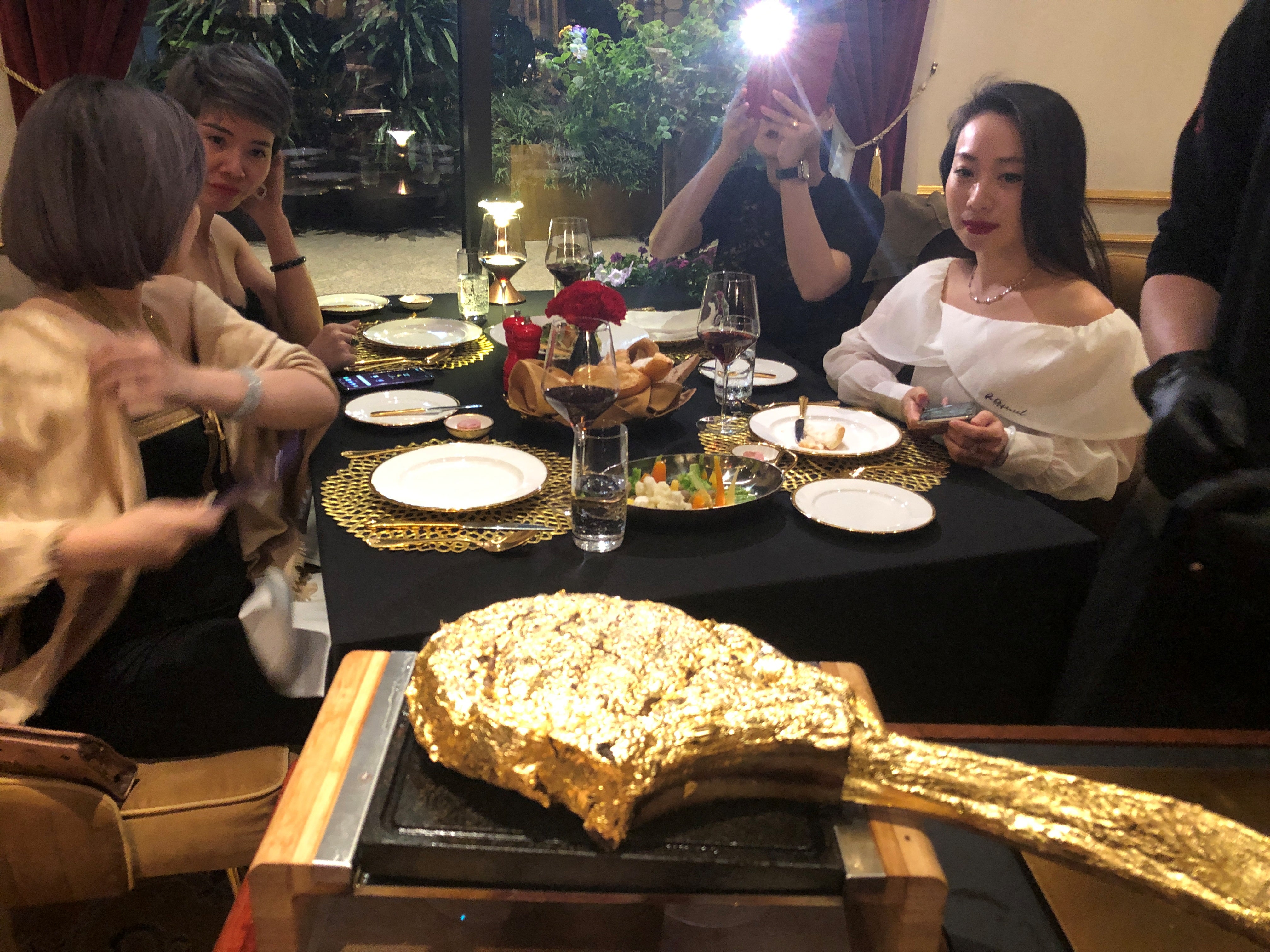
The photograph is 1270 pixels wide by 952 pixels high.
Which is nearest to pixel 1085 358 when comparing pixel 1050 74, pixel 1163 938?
pixel 1163 938

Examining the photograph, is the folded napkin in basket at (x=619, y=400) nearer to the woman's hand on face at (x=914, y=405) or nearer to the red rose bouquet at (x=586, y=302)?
the red rose bouquet at (x=586, y=302)

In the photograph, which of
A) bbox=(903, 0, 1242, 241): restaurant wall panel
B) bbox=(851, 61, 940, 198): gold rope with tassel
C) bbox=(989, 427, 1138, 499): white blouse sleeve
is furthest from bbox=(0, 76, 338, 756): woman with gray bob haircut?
bbox=(903, 0, 1242, 241): restaurant wall panel

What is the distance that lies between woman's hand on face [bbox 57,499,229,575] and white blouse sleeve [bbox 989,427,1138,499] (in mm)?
1146

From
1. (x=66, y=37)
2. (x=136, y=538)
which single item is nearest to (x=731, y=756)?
(x=136, y=538)

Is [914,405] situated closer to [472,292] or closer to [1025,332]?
[1025,332]

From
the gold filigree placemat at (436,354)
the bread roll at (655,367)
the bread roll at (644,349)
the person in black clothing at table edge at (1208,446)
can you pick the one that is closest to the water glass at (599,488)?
the bread roll at (655,367)

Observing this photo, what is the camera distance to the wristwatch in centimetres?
201

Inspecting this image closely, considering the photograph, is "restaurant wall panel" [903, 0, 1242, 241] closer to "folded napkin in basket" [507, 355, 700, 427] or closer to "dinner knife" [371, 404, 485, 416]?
"folded napkin in basket" [507, 355, 700, 427]

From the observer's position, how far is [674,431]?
1.41 metres

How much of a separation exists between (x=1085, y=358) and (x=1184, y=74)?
106 inches

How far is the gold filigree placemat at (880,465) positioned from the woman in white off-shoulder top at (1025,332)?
0.13ft

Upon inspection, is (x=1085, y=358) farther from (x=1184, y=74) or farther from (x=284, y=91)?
(x=1184, y=74)

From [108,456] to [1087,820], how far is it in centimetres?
106

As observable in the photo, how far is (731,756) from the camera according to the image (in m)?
0.54
